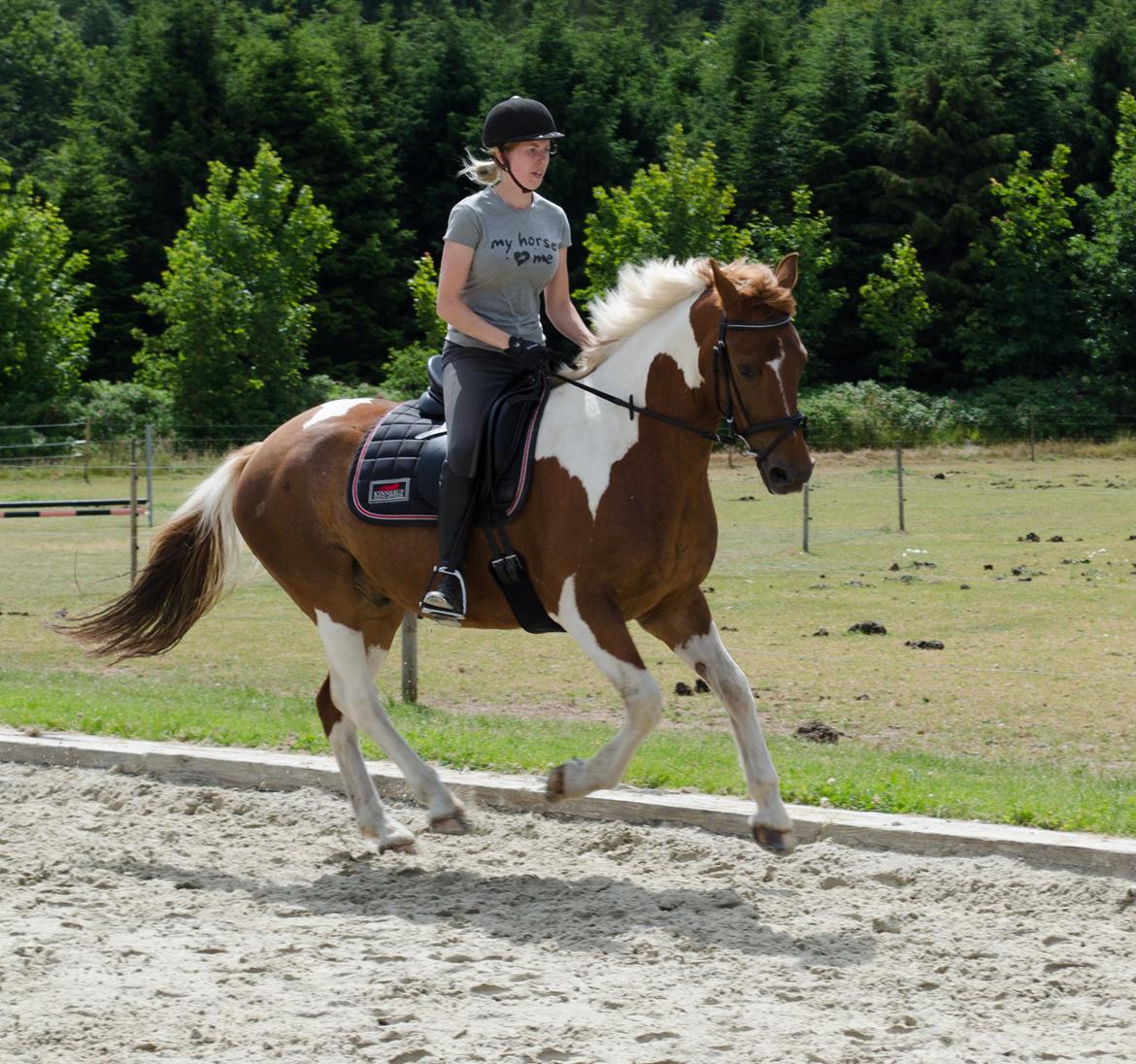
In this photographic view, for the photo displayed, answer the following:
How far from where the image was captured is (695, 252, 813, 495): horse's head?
217 inches

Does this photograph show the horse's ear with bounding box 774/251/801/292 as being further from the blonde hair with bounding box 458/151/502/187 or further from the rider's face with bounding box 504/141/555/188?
the blonde hair with bounding box 458/151/502/187

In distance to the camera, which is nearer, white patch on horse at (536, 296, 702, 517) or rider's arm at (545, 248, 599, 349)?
white patch on horse at (536, 296, 702, 517)

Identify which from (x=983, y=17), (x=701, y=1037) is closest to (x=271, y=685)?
(x=701, y=1037)

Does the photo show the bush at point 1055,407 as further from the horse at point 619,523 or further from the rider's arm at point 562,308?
the horse at point 619,523

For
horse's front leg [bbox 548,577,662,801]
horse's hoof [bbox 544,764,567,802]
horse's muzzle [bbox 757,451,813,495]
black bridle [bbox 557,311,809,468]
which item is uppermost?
black bridle [bbox 557,311,809,468]

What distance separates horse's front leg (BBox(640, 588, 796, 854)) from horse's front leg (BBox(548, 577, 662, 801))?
0.33 meters

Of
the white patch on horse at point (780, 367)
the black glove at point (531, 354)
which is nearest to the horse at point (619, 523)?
the white patch on horse at point (780, 367)

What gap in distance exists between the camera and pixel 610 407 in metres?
5.99

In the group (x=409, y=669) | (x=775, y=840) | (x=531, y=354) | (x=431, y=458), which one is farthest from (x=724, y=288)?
(x=409, y=669)

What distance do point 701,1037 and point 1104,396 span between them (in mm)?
51514

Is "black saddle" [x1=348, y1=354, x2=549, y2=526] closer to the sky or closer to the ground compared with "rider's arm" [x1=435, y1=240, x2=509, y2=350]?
closer to the ground

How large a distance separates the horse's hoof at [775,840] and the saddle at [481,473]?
118cm

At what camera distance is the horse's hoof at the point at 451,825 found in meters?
6.20

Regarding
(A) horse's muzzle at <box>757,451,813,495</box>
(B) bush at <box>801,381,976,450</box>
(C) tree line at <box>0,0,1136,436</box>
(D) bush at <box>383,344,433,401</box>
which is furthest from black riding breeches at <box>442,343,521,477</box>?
(D) bush at <box>383,344,433,401</box>
